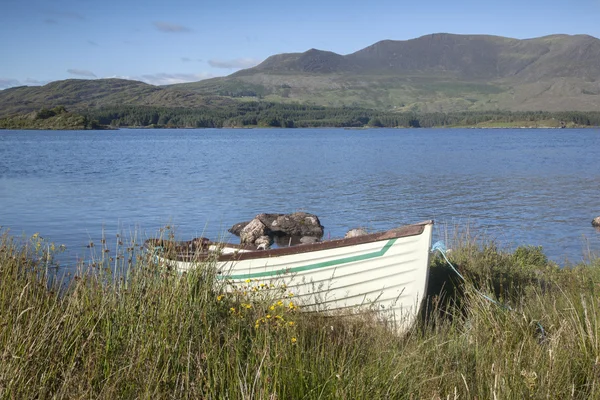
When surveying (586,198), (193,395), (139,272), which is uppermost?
(139,272)

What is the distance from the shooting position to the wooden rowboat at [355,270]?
8.18m

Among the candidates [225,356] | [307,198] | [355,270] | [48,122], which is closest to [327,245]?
[355,270]

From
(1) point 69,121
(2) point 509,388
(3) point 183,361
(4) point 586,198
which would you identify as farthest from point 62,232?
(1) point 69,121

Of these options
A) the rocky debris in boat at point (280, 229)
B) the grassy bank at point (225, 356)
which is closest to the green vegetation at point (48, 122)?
the rocky debris in boat at point (280, 229)

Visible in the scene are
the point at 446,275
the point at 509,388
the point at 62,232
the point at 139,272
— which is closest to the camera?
the point at 509,388

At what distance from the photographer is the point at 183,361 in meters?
4.90

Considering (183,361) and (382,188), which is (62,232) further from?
(382,188)

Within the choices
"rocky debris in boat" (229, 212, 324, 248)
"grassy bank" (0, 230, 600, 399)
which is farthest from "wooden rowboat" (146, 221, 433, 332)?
"rocky debris in boat" (229, 212, 324, 248)

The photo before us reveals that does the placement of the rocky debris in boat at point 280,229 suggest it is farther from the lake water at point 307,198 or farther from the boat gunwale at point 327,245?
the boat gunwale at point 327,245

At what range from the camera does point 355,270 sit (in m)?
8.38

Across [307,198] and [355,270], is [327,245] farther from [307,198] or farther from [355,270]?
[307,198]

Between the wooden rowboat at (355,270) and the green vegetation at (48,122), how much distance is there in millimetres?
163949

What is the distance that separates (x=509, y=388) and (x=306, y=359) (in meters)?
1.53

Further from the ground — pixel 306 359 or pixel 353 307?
pixel 306 359
